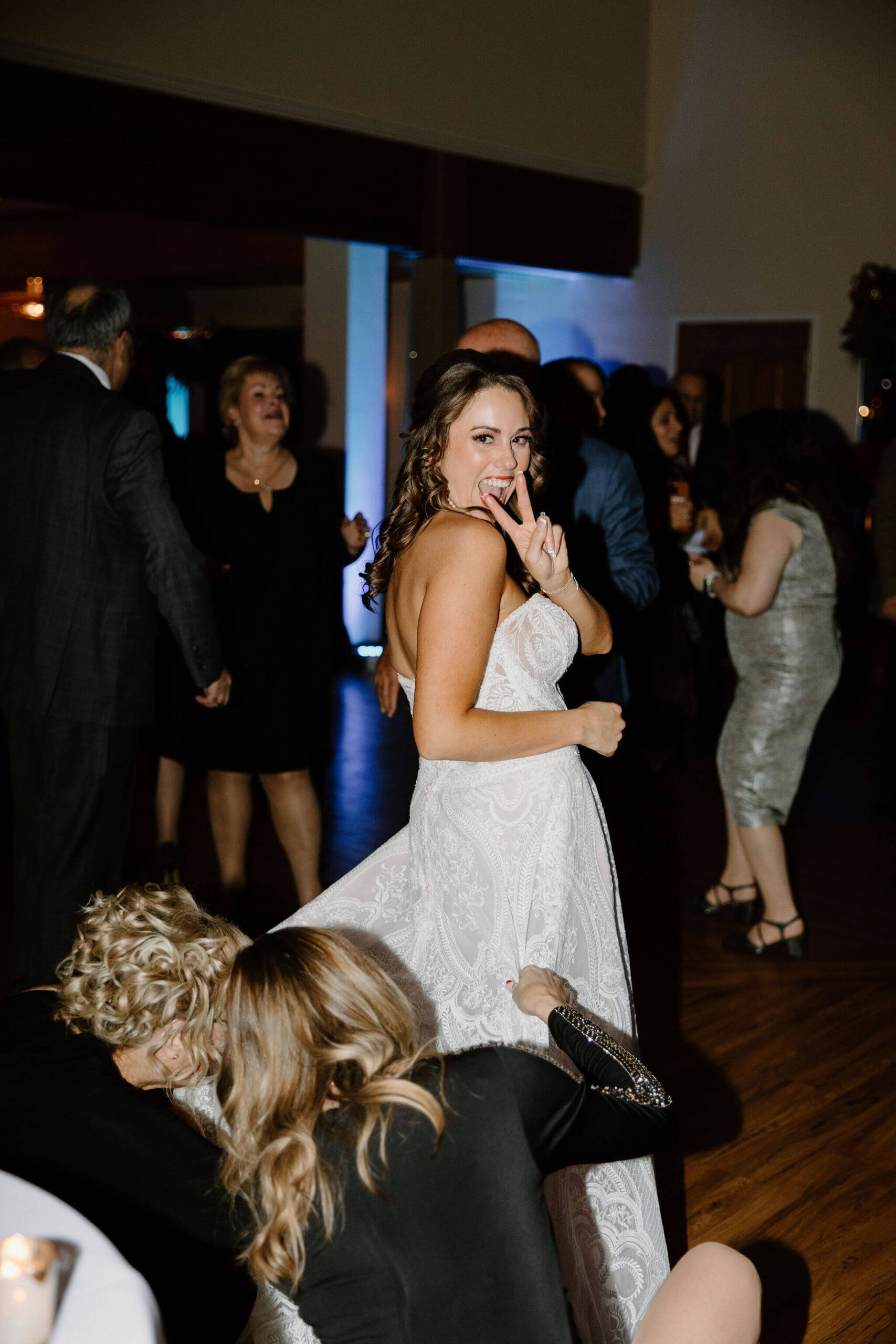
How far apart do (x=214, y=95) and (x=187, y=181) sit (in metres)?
0.45

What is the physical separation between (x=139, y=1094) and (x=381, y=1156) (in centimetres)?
41

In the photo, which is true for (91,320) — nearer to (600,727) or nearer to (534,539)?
(534,539)

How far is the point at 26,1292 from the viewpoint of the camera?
104cm

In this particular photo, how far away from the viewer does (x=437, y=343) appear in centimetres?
773

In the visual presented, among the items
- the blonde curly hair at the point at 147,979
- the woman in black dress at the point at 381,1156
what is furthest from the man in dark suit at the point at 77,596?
the woman in black dress at the point at 381,1156

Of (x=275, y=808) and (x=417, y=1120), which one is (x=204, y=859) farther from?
(x=417, y=1120)

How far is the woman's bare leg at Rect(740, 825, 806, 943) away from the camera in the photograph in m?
3.80

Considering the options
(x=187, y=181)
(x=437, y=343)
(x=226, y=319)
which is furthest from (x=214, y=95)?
(x=226, y=319)

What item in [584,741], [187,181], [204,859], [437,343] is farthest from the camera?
[437,343]

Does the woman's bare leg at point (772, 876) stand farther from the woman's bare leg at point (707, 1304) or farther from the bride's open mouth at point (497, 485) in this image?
the woman's bare leg at point (707, 1304)

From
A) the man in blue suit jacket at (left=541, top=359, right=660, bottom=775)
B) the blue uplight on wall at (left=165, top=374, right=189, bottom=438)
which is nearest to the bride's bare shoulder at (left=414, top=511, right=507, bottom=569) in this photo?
the man in blue suit jacket at (left=541, top=359, right=660, bottom=775)

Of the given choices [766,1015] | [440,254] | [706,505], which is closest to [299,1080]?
[766,1015]

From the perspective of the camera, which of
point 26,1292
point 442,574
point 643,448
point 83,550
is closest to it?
point 26,1292

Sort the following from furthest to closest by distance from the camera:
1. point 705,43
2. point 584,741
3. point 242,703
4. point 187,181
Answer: point 705,43 < point 187,181 < point 242,703 < point 584,741
